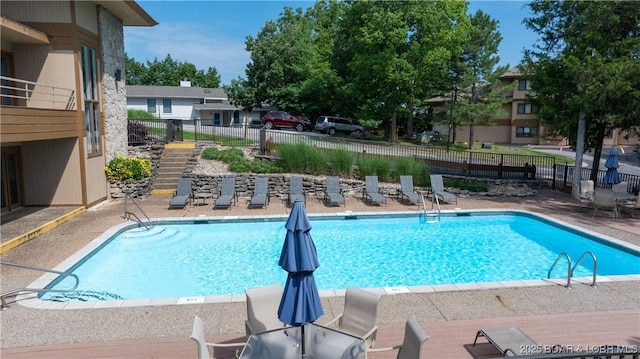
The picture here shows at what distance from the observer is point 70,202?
1402 centimetres

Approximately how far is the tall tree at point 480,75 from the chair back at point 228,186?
22789 mm

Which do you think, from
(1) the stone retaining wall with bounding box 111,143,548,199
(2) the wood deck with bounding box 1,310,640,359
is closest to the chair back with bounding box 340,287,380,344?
(2) the wood deck with bounding box 1,310,640,359

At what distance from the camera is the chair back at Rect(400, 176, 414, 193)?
651 inches

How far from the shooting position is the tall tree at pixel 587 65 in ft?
46.3

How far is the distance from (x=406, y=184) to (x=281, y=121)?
20.3 metres

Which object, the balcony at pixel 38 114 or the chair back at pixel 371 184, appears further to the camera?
the chair back at pixel 371 184

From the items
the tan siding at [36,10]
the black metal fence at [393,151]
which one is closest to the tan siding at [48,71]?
the tan siding at [36,10]

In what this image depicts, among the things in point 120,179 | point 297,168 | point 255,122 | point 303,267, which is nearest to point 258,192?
point 297,168

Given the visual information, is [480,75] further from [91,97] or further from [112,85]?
[91,97]

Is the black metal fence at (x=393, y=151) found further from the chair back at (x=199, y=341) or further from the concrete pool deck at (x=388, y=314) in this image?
the chair back at (x=199, y=341)

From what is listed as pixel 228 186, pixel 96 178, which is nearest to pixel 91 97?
pixel 96 178

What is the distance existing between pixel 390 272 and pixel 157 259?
6.03m

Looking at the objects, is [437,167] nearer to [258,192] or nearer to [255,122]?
[258,192]

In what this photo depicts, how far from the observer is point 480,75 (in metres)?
33.4
